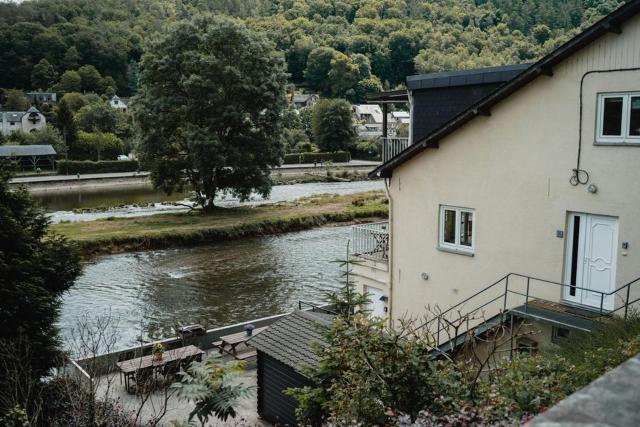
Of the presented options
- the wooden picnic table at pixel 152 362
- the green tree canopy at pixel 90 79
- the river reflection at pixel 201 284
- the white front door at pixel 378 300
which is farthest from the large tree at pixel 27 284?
the green tree canopy at pixel 90 79

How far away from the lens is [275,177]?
2940 inches

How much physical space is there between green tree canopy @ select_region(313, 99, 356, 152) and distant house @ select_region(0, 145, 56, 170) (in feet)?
139

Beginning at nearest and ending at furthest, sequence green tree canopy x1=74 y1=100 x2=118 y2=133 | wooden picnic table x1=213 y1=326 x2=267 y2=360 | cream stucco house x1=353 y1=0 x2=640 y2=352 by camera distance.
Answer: cream stucco house x1=353 y1=0 x2=640 y2=352 < wooden picnic table x1=213 y1=326 x2=267 y2=360 < green tree canopy x1=74 y1=100 x2=118 y2=133

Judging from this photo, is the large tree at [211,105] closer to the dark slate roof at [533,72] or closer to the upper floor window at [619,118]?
the dark slate roof at [533,72]

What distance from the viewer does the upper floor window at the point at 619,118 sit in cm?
1122

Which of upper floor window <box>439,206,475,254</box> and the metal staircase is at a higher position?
upper floor window <box>439,206,475,254</box>

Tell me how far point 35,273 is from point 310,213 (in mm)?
31467

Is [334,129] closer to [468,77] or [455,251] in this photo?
[468,77]

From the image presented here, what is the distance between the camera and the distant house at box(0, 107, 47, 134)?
348 ft

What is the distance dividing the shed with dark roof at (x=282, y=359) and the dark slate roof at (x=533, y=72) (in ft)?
16.5

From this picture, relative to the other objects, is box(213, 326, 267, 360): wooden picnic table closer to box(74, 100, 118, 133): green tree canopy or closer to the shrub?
the shrub

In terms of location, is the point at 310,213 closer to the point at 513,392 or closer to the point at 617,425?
the point at 513,392

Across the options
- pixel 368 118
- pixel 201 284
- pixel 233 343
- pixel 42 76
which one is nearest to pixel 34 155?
pixel 201 284

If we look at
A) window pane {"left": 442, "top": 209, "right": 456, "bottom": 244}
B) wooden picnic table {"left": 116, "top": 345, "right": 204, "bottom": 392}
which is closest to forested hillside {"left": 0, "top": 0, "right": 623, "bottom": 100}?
wooden picnic table {"left": 116, "top": 345, "right": 204, "bottom": 392}
